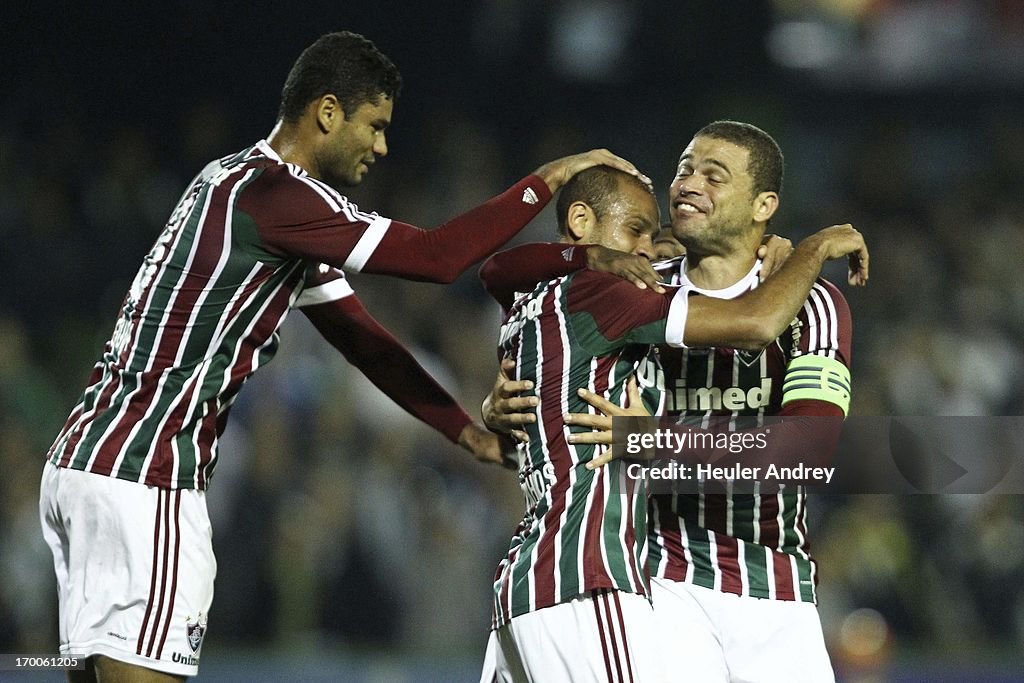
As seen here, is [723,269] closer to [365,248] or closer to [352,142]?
[365,248]

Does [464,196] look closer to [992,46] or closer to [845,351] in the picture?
[992,46]

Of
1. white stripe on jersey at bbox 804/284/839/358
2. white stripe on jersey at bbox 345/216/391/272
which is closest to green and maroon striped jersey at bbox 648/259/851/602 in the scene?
white stripe on jersey at bbox 804/284/839/358

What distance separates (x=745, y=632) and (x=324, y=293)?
1.64m

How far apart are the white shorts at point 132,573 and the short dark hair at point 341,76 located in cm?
116

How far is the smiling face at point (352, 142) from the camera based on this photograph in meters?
3.73

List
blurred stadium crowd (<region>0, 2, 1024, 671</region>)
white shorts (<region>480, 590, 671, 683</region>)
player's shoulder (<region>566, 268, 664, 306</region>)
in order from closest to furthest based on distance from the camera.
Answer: white shorts (<region>480, 590, 671, 683</region>)
player's shoulder (<region>566, 268, 664, 306</region>)
blurred stadium crowd (<region>0, 2, 1024, 671</region>)

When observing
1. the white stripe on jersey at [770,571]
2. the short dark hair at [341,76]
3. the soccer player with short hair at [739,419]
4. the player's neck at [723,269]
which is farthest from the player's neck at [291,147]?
the white stripe on jersey at [770,571]

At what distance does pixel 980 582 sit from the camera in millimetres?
7641

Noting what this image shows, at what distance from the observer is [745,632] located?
3379 millimetres

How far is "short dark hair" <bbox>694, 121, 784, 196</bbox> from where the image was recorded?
3580 mm

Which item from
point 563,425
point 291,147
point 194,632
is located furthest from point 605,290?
point 194,632

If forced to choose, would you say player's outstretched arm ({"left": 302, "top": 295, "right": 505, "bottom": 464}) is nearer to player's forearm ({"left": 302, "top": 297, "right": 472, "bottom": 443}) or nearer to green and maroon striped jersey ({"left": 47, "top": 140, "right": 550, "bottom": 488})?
player's forearm ({"left": 302, "top": 297, "right": 472, "bottom": 443})

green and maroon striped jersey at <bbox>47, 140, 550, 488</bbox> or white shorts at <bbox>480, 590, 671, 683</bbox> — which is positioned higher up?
green and maroon striped jersey at <bbox>47, 140, 550, 488</bbox>

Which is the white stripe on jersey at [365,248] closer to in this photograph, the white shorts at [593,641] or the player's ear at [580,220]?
the player's ear at [580,220]
